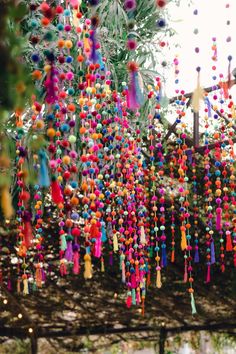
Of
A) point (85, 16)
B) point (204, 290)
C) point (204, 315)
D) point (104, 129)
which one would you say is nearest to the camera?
point (104, 129)

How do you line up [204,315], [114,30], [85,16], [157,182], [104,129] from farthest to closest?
[204,315]
[157,182]
[85,16]
[114,30]
[104,129]

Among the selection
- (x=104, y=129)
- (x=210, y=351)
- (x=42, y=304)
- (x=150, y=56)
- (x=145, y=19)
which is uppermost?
(x=145, y=19)

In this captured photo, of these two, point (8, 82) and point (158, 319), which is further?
point (158, 319)

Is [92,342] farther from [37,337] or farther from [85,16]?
[85,16]

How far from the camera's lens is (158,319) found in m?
8.55

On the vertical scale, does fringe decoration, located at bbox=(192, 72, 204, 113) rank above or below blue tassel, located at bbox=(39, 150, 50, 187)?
above

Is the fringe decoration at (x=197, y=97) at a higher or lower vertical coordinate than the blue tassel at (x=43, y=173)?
higher

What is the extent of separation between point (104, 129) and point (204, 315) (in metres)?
4.76

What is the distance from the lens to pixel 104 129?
13.4ft

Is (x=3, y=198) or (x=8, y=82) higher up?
(x=8, y=82)

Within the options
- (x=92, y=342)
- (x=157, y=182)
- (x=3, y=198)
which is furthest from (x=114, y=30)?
(x=92, y=342)

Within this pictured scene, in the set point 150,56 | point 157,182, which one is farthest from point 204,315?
point 150,56

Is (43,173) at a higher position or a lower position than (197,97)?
lower

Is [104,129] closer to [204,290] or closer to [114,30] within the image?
[114,30]
